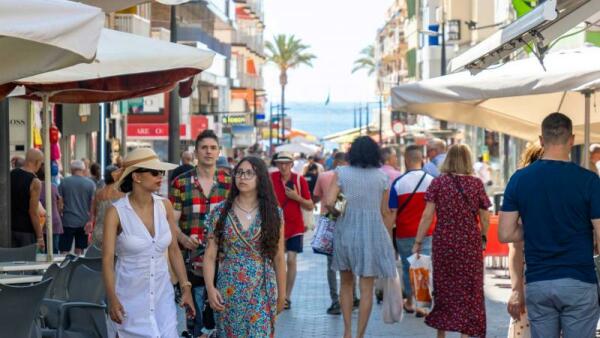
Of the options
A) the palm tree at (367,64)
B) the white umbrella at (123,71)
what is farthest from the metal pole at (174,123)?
the palm tree at (367,64)

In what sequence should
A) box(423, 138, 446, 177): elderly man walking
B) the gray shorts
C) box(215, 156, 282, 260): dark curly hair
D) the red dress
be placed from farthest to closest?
box(423, 138, 446, 177): elderly man walking, the red dress, box(215, 156, 282, 260): dark curly hair, the gray shorts

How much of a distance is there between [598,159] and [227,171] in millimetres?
7798

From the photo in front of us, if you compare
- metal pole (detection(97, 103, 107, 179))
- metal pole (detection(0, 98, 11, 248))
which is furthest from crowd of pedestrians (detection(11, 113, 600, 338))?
metal pole (detection(97, 103, 107, 179))

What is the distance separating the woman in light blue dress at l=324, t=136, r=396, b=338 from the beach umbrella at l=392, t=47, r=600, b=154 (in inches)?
26.2

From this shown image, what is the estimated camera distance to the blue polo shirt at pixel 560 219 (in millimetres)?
7691

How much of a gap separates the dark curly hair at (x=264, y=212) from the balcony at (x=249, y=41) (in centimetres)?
8957

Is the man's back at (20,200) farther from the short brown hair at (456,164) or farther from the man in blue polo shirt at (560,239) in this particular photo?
the man in blue polo shirt at (560,239)

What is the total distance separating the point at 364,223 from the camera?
12469mm

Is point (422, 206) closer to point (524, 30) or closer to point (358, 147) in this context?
point (358, 147)

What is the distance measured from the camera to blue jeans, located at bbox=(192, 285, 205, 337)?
9.97m

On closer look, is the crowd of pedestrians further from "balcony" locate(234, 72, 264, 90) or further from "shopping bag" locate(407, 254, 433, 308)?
"balcony" locate(234, 72, 264, 90)

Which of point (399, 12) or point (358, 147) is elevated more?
point (399, 12)

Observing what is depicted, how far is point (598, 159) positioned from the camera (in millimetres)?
17219

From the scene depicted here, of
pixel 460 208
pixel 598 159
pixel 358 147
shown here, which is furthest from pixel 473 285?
pixel 598 159
